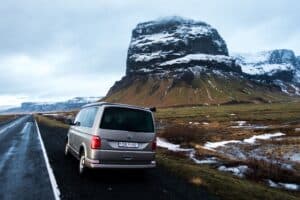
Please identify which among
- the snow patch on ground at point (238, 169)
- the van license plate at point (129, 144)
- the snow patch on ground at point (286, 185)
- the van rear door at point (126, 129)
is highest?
the van rear door at point (126, 129)

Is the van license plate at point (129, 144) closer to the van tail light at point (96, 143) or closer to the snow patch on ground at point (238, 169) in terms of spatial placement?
the van tail light at point (96, 143)

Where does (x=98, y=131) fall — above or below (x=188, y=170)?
above

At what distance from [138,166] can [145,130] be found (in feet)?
4.00

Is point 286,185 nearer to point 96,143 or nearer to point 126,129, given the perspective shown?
point 126,129

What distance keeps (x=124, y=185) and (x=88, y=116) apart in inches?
128

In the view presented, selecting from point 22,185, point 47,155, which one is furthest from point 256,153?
point 22,185

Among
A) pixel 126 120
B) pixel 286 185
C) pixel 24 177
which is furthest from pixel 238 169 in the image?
pixel 24 177

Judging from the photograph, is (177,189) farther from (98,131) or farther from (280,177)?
(280,177)

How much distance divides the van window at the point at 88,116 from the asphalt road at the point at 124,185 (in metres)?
1.74

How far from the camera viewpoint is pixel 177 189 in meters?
10.7

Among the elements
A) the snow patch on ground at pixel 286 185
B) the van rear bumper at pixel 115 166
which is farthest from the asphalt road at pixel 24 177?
the snow patch on ground at pixel 286 185

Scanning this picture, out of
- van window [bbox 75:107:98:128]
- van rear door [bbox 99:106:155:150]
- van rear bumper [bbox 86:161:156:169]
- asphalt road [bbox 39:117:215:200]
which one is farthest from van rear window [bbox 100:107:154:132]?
asphalt road [bbox 39:117:215:200]

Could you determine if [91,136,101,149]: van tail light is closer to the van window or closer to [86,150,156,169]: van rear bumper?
[86,150,156,169]: van rear bumper

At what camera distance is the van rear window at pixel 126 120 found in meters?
11.6
